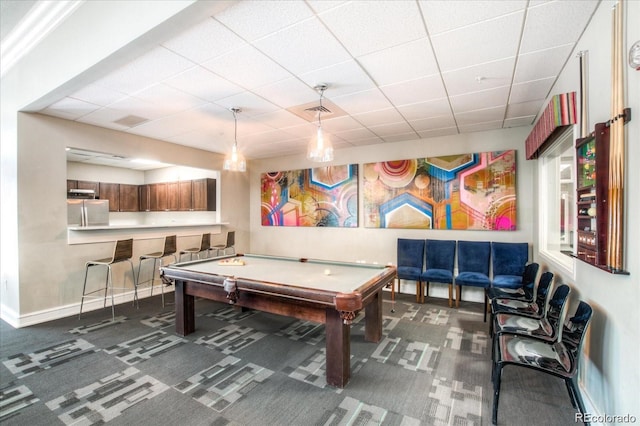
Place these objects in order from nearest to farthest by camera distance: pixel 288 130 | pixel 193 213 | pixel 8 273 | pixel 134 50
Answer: pixel 134 50
pixel 8 273
pixel 288 130
pixel 193 213

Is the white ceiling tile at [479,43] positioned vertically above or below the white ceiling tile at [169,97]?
above

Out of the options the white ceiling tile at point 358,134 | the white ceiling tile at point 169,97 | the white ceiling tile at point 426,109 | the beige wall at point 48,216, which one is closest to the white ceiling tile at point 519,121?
the white ceiling tile at point 426,109

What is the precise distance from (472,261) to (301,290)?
131 inches

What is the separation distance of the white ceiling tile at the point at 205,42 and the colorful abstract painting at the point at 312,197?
12.0 ft

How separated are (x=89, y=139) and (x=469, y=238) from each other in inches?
239

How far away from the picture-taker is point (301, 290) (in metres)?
2.42

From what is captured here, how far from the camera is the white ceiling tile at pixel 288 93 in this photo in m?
3.03

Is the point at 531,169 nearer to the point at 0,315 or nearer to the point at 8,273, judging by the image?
the point at 8,273

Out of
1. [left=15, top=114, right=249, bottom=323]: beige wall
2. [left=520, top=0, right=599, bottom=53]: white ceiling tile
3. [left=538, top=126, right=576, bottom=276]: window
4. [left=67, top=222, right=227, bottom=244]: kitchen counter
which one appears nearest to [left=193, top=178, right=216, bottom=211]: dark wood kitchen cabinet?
[left=67, top=222, right=227, bottom=244]: kitchen counter

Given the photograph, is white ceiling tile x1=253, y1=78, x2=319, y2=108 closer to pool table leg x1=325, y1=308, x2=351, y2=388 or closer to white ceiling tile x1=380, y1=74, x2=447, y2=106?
white ceiling tile x1=380, y1=74, x2=447, y2=106

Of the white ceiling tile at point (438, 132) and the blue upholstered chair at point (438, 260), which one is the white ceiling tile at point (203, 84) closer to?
the white ceiling tile at point (438, 132)

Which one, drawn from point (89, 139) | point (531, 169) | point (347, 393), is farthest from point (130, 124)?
point (531, 169)

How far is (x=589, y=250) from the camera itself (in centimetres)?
205

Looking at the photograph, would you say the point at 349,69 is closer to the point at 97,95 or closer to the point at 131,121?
the point at 97,95
